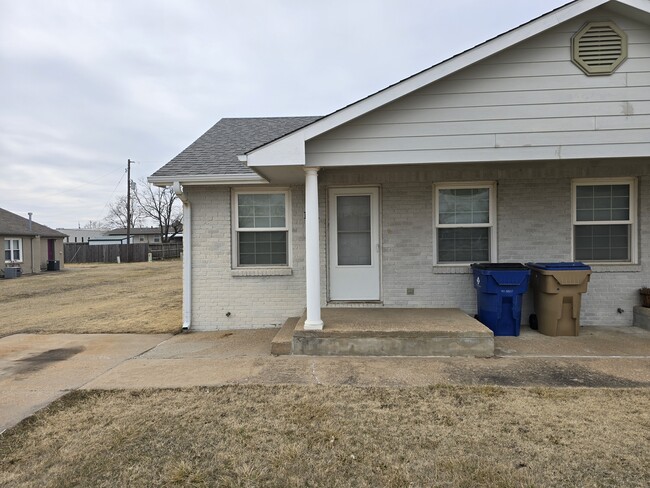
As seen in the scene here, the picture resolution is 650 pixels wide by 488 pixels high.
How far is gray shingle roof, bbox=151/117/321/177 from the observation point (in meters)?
7.07

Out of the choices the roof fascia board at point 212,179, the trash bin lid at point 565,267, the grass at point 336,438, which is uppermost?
the roof fascia board at point 212,179

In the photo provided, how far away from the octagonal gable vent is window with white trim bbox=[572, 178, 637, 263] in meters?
2.14

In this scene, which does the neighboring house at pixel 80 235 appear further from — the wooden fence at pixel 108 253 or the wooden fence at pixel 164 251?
the wooden fence at pixel 164 251

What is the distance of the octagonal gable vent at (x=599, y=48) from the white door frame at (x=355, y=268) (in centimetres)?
345

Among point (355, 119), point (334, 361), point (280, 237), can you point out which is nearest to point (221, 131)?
point (280, 237)

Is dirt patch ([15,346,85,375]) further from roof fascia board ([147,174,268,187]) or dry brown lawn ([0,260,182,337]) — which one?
roof fascia board ([147,174,268,187])

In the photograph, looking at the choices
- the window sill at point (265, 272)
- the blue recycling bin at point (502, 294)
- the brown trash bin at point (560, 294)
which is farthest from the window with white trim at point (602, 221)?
the window sill at point (265, 272)

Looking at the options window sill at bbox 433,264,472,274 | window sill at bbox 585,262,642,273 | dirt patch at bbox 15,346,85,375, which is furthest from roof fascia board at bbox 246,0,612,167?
dirt patch at bbox 15,346,85,375

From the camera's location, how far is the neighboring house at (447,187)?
522 cm

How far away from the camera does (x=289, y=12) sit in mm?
11984

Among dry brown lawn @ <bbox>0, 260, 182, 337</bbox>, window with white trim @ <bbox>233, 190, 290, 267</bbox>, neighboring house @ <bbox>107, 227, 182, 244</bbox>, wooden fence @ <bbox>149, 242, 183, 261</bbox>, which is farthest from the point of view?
neighboring house @ <bbox>107, 227, 182, 244</bbox>

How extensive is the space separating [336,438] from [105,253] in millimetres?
41579

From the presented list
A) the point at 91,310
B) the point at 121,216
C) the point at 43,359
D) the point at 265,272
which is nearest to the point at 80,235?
the point at 121,216

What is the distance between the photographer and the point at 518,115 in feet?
17.4
